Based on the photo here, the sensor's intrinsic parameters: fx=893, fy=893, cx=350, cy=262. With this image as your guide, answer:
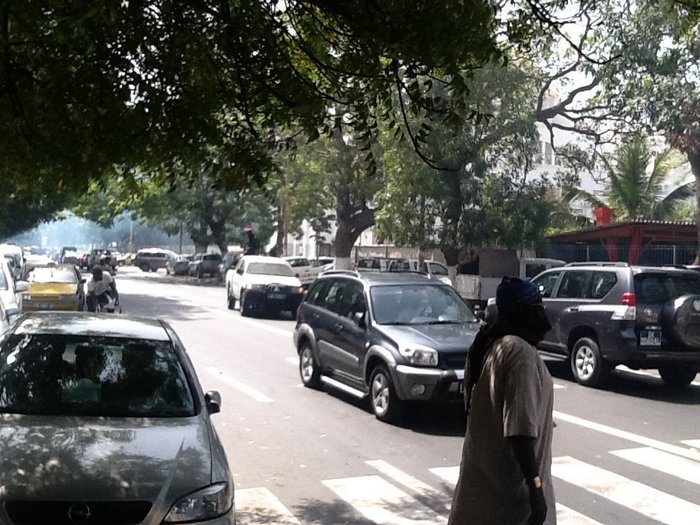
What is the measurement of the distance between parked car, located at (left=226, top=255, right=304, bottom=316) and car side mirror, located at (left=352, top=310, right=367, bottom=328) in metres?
14.1

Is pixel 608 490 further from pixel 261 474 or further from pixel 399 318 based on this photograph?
pixel 399 318

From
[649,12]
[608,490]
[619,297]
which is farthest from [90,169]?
[649,12]

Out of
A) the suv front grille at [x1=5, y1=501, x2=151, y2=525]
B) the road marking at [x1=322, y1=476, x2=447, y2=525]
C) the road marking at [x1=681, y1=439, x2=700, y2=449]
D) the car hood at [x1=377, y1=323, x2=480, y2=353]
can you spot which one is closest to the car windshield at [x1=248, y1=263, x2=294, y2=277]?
the car hood at [x1=377, y1=323, x2=480, y2=353]

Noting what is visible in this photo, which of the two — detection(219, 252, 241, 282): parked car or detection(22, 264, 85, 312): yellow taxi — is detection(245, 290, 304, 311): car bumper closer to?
detection(22, 264, 85, 312): yellow taxi

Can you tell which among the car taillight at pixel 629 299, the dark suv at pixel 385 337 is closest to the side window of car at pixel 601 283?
the car taillight at pixel 629 299

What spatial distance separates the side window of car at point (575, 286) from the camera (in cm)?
1413

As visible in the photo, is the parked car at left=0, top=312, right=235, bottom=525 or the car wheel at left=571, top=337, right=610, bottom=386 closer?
the parked car at left=0, top=312, right=235, bottom=525

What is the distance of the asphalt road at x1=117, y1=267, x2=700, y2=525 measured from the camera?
279 inches

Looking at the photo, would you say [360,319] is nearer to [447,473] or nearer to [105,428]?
[447,473]

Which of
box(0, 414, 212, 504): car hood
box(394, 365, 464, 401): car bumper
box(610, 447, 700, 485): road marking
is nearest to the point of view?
box(0, 414, 212, 504): car hood

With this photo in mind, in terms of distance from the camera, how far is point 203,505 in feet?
15.8

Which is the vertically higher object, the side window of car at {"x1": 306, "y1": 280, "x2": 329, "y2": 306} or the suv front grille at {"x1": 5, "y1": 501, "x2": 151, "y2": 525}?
the side window of car at {"x1": 306, "y1": 280, "x2": 329, "y2": 306}

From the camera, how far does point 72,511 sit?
457cm

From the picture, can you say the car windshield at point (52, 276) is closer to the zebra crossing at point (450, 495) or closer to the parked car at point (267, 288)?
the parked car at point (267, 288)
